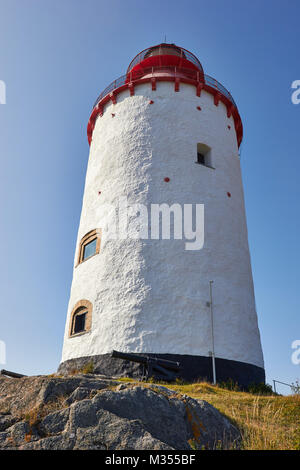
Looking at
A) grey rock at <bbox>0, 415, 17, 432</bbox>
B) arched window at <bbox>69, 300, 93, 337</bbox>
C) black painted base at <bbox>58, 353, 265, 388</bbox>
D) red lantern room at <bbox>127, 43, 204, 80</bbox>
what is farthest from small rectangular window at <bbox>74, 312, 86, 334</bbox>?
red lantern room at <bbox>127, 43, 204, 80</bbox>

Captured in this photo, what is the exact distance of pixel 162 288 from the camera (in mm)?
13156

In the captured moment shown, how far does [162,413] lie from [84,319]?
373 inches

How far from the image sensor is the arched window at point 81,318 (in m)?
14.0

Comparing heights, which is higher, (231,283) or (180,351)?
(231,283)

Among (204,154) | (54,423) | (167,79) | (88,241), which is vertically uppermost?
(167,79)

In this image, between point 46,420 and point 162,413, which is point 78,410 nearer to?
point 46,420

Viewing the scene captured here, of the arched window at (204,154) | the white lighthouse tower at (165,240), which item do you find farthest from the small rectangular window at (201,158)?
the white lighthouse tower at (165,240)

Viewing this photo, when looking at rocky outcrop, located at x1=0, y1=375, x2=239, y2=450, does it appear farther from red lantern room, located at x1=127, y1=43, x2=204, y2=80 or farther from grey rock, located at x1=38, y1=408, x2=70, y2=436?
red lantern room, located at x1=127, y1=43, x2=204, y2=80

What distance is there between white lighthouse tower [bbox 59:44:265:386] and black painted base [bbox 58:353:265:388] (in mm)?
34

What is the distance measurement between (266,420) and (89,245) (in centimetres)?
1057

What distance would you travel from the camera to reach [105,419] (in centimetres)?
506

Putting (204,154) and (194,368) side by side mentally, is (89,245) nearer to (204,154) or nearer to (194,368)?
(204,154)

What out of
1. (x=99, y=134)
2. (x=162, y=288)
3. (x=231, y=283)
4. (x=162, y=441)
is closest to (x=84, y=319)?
(x=162, y=288)

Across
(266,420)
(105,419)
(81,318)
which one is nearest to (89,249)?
(81,318)
